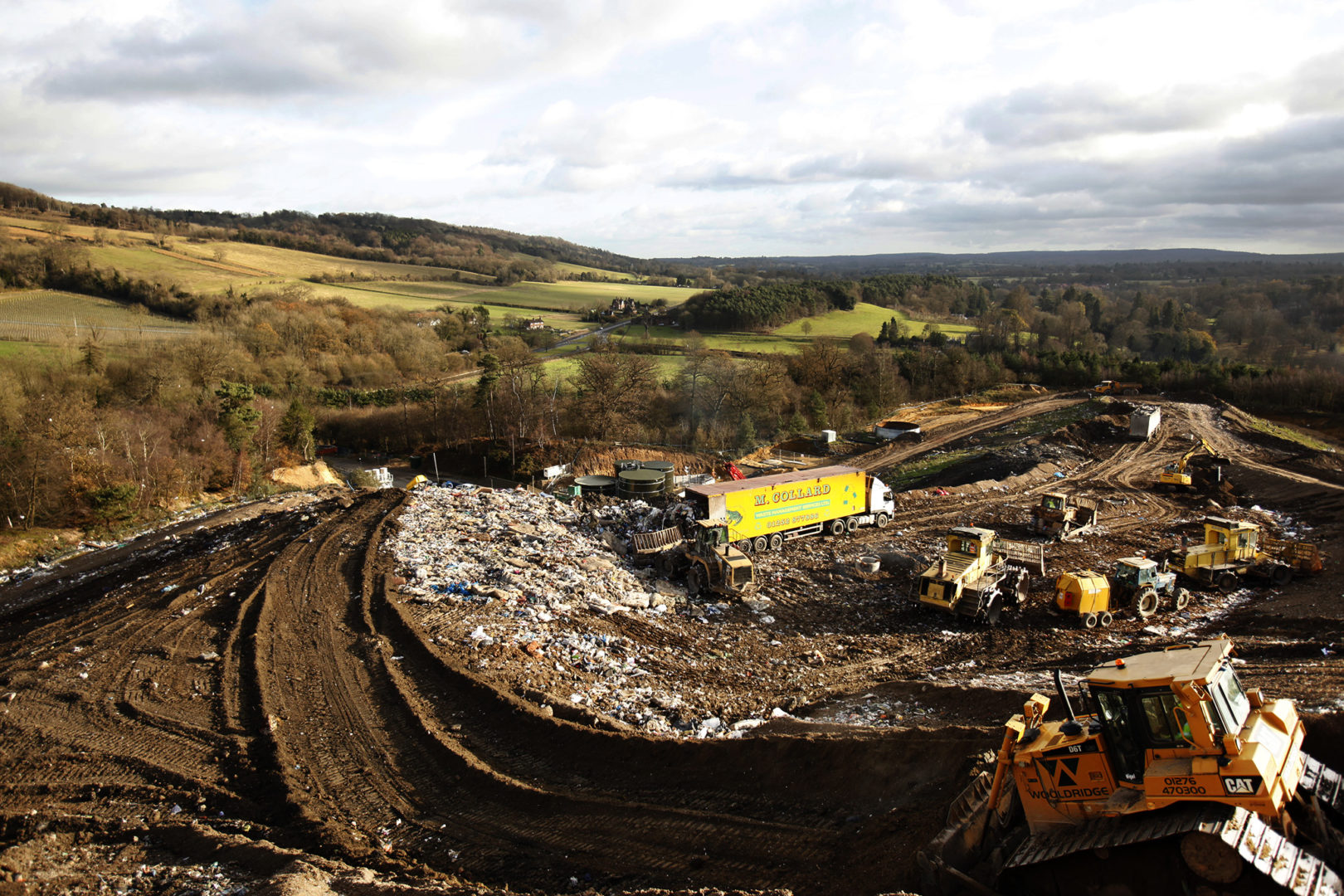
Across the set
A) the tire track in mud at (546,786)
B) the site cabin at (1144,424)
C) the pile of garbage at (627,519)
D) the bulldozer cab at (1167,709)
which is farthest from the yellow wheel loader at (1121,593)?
the site cabin at (1144,424)

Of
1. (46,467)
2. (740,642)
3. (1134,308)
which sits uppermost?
(1134,308)

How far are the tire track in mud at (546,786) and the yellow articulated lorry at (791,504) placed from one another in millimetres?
8635

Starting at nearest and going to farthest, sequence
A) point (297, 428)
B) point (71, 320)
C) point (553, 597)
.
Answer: point (553, 597) < point (297, 428) < point (71, 320)

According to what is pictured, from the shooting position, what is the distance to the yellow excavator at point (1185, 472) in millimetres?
26359

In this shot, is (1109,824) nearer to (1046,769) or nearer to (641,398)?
(1046,769)

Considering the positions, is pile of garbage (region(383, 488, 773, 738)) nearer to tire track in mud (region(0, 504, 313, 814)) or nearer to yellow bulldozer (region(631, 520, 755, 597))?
yellow bulldozer (region(631, 520, 755, 597))

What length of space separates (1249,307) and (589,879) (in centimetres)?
9765

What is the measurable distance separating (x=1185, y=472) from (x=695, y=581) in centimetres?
2270

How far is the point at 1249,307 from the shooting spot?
78.8 metres

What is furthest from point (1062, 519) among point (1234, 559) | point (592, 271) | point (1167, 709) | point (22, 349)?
point (592, 271)

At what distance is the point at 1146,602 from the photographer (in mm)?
14492

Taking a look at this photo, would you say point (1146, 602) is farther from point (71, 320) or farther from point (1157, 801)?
point (71, 320)

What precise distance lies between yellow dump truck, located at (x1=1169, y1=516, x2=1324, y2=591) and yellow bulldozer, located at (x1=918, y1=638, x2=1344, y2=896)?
Answer: 12226 millimetres

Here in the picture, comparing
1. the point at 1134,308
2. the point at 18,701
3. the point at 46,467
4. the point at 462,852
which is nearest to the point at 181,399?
the point at 46,467
